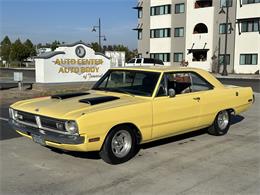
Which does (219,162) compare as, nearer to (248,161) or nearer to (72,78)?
(248,161)

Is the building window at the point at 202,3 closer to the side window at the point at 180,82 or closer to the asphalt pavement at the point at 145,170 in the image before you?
the side window at the point at 180,82

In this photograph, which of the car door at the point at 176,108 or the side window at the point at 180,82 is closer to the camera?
the car door at the point at 176,108

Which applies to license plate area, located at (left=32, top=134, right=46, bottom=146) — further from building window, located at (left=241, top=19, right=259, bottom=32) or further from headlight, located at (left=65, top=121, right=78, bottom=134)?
building window, located at (left=241, top=19, right=259, bottom=32)

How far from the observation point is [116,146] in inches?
228

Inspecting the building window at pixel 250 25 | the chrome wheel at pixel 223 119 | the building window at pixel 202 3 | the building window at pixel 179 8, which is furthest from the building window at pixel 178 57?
the chrome wheel at pixel 223 119

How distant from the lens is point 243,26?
42625mm

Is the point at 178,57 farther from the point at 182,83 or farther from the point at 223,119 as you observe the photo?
the point at 182,83

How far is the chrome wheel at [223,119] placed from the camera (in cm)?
789

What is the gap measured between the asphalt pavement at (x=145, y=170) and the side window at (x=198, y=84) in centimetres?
106

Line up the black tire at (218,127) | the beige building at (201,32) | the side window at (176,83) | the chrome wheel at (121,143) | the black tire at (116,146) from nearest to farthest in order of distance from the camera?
the black tire at (116,146), the chrome wheel at (121,143), the side window at (176,83), the black tire at (218,127), the beige building at (201,32)

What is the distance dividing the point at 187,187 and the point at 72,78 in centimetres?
1353

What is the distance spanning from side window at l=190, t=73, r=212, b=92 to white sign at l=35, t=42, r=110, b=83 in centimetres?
1037

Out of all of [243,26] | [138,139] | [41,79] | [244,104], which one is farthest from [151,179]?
[243,26]

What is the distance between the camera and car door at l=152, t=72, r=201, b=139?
6309mm
